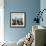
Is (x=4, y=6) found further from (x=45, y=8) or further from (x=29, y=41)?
(x=29, y=41)

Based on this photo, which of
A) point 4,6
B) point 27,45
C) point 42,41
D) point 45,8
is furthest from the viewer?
point 4,6

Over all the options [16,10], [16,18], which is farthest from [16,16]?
[16,10]

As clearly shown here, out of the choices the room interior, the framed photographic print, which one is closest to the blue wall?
the room interior

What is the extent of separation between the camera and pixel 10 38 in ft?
19.2

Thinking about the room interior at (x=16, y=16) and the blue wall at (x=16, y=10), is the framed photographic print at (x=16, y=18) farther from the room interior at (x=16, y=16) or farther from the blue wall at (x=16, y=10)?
the blue wall at (x=16, y=10)

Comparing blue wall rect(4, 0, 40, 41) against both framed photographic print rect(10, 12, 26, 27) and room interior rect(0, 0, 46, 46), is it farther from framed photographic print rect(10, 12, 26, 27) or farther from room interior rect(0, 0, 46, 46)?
framed photographic print rect(10, 12, 26, 27)

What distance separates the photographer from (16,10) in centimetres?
586

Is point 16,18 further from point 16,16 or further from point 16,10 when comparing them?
point 16,10

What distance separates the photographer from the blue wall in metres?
5.83

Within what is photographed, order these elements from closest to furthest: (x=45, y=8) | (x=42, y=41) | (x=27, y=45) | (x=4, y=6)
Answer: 1. (x=42, y=41)
2. (x=27, y=45)
3. (x=45, y=8)
4. (x=4, y=6)

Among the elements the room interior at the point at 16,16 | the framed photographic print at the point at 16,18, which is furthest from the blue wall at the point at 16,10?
the framed photographic print at the point at 16,18

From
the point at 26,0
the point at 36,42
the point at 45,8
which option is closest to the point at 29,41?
the point at 36,42

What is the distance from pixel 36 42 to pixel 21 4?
3268mm

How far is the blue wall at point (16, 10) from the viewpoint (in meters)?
5.83
